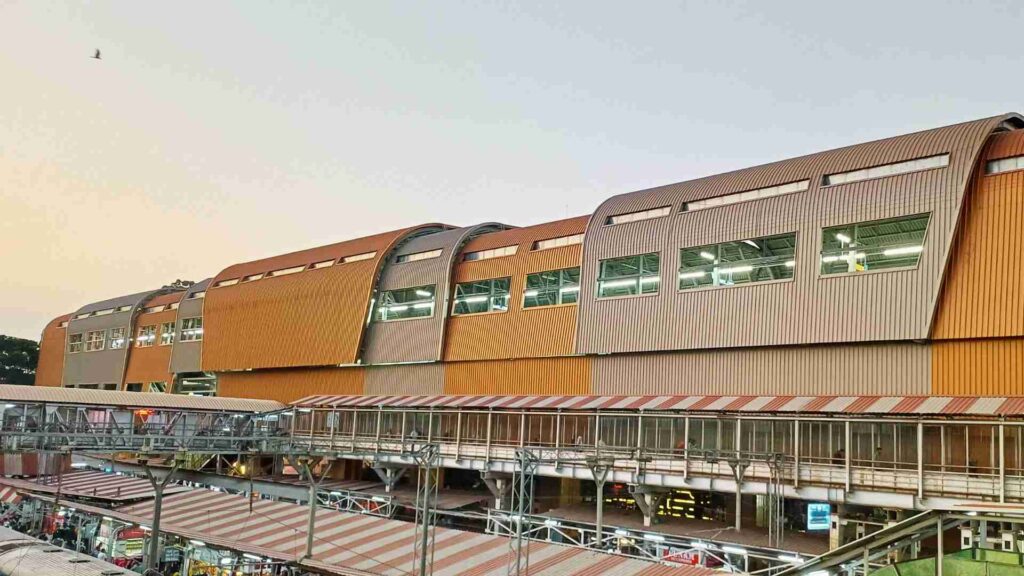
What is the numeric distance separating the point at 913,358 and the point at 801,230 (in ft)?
23.6

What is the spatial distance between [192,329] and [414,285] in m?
32.0

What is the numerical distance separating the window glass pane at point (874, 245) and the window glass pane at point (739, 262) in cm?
171

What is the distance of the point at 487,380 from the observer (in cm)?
5259

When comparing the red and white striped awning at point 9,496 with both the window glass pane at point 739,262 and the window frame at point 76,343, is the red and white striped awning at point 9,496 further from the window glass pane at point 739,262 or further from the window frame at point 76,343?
the window frame at point 76,343

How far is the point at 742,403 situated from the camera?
37.2 meters

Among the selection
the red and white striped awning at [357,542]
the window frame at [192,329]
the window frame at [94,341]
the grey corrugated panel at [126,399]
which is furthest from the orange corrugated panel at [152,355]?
the red and white striped awning at [357,542]

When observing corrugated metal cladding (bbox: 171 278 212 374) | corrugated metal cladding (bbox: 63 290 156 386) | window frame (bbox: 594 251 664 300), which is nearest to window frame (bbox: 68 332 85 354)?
corrugated metal cladding (bbox: 63 290 156 386)

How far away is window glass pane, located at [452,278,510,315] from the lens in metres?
53.0

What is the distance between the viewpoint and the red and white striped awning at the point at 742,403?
3105 cm

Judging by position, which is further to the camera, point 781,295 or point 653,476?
point 781,295

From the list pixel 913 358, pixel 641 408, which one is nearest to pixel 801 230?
pixel 913 358

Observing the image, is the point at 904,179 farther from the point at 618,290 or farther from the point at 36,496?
the point at 36,496

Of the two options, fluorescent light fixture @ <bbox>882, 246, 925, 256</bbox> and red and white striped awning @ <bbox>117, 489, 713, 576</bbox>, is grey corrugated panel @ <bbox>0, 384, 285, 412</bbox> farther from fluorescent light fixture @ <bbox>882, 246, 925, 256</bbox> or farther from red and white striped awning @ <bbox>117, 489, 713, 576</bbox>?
fluorescent light fixture @ <bbox>882, 246, 925, 256</bbox>

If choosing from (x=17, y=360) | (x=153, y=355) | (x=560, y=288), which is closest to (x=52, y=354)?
(x=153, y=355)
